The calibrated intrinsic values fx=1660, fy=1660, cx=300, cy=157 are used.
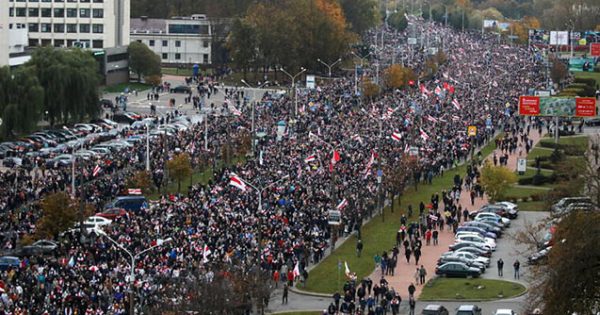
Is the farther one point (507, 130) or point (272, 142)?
point (507, 130)

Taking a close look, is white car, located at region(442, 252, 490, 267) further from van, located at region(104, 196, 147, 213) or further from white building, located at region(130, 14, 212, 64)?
white building, located at region(130, 14, 212, 64)

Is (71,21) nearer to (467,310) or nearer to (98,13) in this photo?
(98,13)

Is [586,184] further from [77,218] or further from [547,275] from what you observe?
[77,218]

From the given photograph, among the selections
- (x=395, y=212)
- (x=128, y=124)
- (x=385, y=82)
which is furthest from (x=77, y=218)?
(x=385, y=82)

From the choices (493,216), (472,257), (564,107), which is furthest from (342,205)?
(564,107)

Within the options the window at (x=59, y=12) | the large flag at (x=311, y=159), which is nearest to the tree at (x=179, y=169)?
the large flag at (x=311, y=159)

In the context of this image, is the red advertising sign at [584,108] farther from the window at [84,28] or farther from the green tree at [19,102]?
the window at [84,28]
